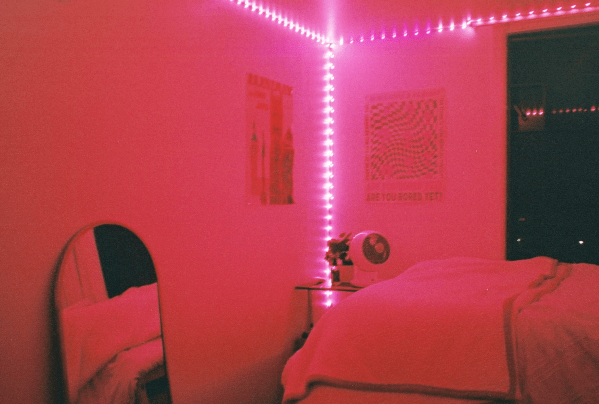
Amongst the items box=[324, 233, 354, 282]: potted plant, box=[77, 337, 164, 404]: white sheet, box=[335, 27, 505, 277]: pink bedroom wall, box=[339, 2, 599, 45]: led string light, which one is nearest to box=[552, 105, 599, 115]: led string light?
box=[335, 27, 505, 277]: pink bedroom wall

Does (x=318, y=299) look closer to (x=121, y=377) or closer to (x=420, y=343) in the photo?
(x=420, y=343)

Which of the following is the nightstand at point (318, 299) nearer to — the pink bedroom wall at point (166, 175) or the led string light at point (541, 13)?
the pink bedroom wall at point (166, 175)

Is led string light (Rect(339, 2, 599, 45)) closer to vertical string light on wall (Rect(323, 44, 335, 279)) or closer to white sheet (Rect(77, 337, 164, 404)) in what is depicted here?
vertical string light on wall (Rect(323, 44, 335, 279))

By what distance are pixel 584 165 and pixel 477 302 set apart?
6.88ft

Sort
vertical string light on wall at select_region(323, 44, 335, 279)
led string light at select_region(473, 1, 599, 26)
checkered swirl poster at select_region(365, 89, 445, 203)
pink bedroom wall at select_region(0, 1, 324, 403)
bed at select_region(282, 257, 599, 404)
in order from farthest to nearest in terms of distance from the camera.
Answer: vertical string light on wall at select_region(323, 44, 335, 279)
checkered swirl poster at select_region(365, 89, 445, 203)
led string light at select_region(473, 1, 599, 26)
bed at select_region(282, 257, 599, 404)
pink bedroom wall at select_region(0, 1, 324, 403)

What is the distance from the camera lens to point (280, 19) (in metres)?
3.57

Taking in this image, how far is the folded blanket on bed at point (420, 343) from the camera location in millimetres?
2027

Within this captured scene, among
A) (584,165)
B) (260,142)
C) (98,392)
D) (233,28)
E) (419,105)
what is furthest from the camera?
(419,105)

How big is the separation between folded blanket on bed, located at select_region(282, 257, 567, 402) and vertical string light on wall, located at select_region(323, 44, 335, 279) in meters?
1.74

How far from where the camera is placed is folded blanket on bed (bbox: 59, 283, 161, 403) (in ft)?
6.30

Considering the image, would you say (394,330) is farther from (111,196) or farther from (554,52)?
(554,52)

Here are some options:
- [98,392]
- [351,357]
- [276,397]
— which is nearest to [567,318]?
[351,357]

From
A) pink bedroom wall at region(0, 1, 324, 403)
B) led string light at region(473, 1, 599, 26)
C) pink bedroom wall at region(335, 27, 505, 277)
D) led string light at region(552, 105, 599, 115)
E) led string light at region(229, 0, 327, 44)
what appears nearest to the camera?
pink bedroom wall at region(0, 1, 324, 403)

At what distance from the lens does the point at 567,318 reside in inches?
79.7
